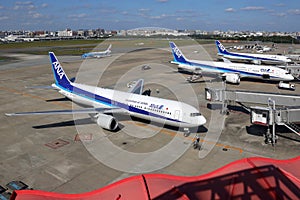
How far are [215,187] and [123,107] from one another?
23.6 m

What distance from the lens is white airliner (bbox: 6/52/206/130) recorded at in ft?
87.0

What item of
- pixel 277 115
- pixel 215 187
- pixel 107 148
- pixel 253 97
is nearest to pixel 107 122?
pixel 107 148

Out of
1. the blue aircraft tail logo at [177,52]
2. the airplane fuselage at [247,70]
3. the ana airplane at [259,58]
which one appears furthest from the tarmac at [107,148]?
the ana airplane at [259,58]

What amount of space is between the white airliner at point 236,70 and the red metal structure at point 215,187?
46574 millimetres

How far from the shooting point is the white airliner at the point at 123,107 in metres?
26.5

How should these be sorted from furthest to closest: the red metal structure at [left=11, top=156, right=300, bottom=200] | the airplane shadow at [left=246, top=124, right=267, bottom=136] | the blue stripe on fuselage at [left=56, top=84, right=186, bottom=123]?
1. the blue stripe on fuselage at [left=56, top=84, right=186, bottom=123]
2. the airplane shadow at [left=246, top=124, right=267, bottom=136]
3. the red metal structure at [left=11, top=156, right=300, bottom=200]

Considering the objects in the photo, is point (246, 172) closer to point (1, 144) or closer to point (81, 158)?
point (81, 158)

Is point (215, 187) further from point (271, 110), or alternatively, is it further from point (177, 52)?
point (177, 52)

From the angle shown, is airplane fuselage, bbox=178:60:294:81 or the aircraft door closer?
the aircraft door

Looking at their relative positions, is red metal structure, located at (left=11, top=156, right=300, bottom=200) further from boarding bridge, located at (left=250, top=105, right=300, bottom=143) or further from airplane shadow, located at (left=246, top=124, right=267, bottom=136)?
airplane shadow, located at (left=246, top=124, right=267, bottom=136)

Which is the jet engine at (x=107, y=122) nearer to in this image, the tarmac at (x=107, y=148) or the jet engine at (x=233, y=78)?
the tarmac at (x=107, y=148)

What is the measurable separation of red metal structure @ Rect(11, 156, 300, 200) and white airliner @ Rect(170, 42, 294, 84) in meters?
46.6

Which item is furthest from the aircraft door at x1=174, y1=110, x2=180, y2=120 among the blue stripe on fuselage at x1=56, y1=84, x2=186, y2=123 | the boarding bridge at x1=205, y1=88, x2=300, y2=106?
the boarding bridge at x1=205, y1=88, x2=300, y2=106

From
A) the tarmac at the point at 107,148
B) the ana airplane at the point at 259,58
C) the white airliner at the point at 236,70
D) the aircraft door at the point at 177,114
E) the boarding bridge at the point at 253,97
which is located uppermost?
the ana airplane at the point at 259,58
